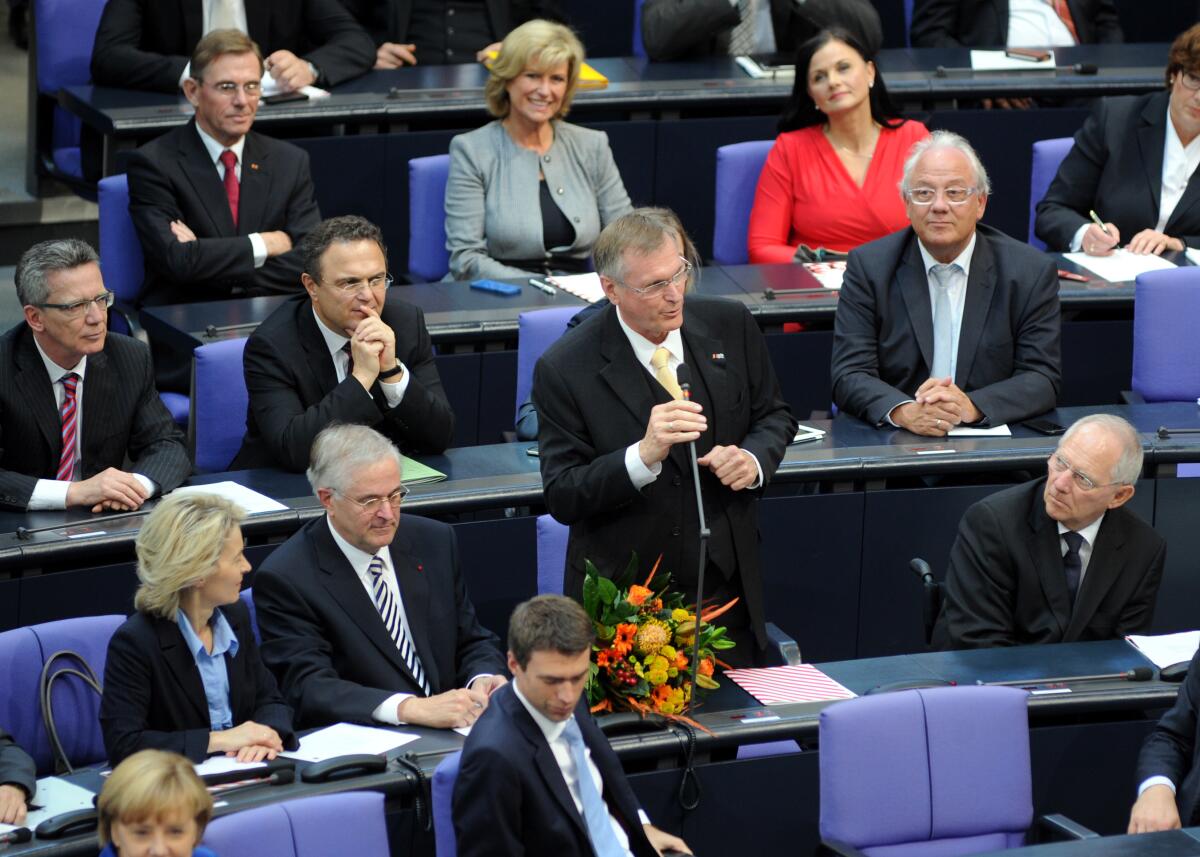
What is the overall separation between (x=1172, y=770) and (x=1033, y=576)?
0.62 metres

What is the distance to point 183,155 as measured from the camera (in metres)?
5.81

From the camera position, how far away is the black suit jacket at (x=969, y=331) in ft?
16.7

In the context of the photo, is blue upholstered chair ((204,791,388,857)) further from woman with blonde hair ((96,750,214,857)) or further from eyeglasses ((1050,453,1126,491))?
eyeglasses ((1050,453,1126,491))

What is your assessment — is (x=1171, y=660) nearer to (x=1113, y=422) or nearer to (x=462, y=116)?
(x=1113, y=422)

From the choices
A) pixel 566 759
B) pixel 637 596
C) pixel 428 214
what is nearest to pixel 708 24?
pixel 428 214

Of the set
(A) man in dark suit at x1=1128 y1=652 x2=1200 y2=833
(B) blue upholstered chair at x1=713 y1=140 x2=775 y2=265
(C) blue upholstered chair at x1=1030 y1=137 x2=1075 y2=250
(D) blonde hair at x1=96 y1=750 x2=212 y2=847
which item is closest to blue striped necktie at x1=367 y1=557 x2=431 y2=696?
(D) blonde hair at x1=96 y1=750 x2=212 y2=847

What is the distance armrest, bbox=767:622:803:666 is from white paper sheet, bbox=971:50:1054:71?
3.26 metres

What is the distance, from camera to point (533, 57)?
232 inches

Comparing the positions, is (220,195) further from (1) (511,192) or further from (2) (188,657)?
(2) (188,657)

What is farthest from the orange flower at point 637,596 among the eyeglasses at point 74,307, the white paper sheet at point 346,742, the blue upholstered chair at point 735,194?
the blue upholstered chair at point 735,194

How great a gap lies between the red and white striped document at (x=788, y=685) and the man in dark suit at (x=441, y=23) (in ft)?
12.3

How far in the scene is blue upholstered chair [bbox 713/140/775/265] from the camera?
6.34m

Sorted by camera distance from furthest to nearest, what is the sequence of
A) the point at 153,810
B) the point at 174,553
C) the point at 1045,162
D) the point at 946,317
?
the point at 1045,162 < the point at 946,317 < the point at 174,553 < the point at 153,810

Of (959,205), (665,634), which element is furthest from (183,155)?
(665,634)
